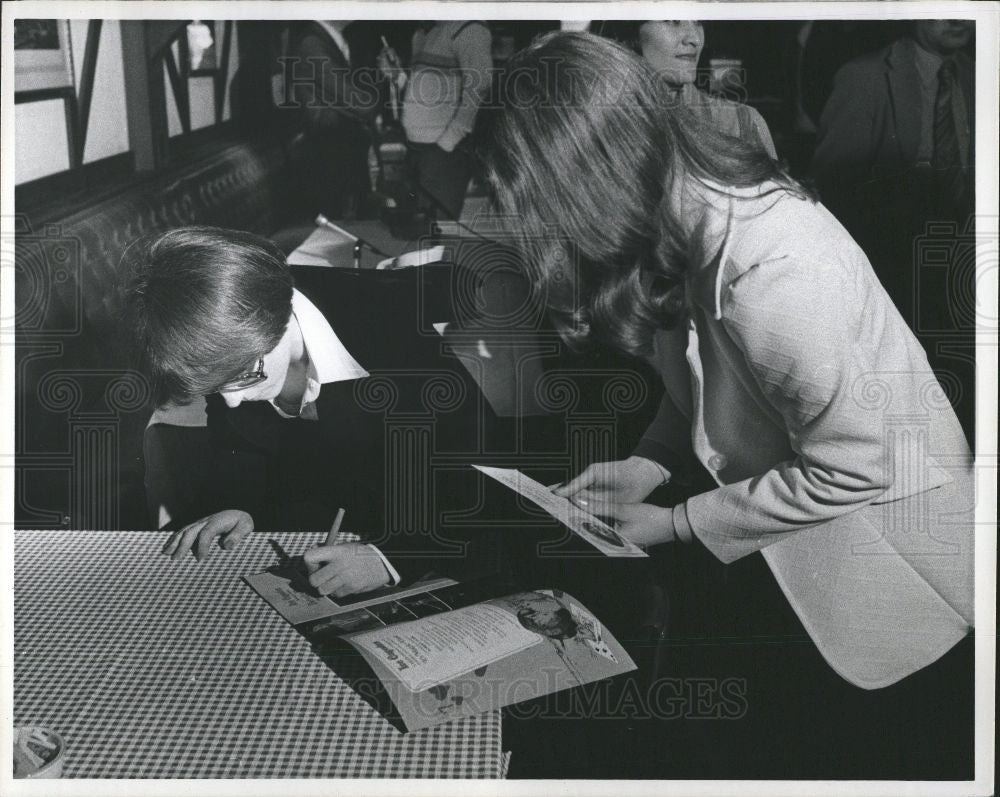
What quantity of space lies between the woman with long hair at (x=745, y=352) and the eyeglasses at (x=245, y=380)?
1.72 ft

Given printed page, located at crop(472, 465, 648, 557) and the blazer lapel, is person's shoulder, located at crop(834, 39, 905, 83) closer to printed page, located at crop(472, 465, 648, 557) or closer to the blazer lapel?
the blazer lapel

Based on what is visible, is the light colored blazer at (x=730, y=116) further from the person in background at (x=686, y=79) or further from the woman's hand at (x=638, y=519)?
the woman's hand at (x=638, y=519)

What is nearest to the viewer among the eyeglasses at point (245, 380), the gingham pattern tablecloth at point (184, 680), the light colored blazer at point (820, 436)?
the gingham pattern tablecloth at point (184, 680)

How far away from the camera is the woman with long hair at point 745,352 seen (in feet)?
5.15

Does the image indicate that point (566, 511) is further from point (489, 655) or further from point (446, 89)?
point (446, 89)

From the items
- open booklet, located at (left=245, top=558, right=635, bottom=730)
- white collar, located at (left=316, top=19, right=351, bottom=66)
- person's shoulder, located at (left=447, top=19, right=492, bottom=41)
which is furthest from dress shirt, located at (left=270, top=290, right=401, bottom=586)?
person's shoulder, located at (left=447, top=19, right=492, bottom=41)

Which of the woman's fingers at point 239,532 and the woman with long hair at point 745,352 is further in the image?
the woman's fingers at point 239,532

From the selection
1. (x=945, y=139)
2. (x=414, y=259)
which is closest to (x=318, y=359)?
(x=414, y=259)

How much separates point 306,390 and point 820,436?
93 cm

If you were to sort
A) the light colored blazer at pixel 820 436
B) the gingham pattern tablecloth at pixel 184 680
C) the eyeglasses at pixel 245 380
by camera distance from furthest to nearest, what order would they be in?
the eyeglasses at pixel 245 380 < the light colored blazer at pixel 820 436 < the gingham pattern tablecloth at pixel 184 680

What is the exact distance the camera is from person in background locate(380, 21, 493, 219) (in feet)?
5.34

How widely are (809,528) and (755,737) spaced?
1.35ft

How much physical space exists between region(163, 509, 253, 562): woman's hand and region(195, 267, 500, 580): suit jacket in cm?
2

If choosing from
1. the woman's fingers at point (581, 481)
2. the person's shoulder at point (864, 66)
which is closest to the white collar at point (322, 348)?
the woman's fingers at point (581, 481)
